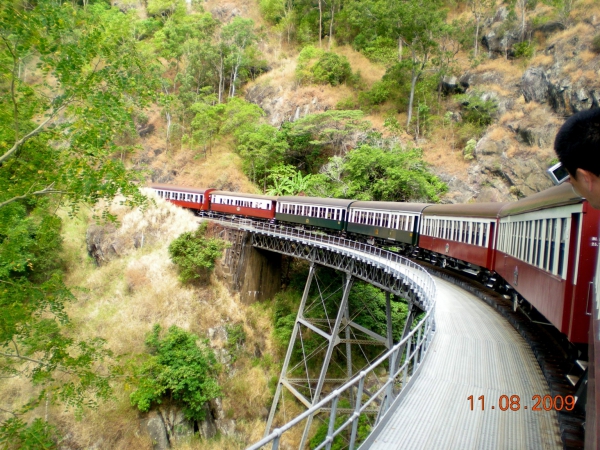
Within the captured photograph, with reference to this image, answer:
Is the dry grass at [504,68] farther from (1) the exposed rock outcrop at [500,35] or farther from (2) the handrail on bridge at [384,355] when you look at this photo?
(2) the handrail on bridge at [384,355]

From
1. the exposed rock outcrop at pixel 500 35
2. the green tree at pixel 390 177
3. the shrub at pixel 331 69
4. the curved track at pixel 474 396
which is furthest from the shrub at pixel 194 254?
the exposed rock outcrop at pixel 500 35

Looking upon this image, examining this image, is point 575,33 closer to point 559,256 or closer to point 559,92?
point 559,92

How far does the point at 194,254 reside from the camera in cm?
2156

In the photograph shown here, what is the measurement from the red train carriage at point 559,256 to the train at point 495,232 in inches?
0.5

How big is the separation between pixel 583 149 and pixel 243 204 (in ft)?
83.9

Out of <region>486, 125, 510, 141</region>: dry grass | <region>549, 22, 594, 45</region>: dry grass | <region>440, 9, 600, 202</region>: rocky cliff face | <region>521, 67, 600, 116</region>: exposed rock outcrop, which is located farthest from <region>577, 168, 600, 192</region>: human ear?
<region>549, 22, 594, 45</region>: dry grass

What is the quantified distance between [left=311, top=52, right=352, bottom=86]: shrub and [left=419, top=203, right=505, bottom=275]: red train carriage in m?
27.6

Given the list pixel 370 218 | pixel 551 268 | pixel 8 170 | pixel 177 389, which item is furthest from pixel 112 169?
pixel 370 218

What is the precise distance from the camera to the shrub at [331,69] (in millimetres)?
40094

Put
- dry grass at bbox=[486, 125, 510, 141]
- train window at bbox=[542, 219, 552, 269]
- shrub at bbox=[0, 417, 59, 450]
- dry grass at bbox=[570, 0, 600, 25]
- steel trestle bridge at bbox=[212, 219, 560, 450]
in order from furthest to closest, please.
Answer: dry grass at bbox=[570, 0, 600, 25], dry grass at bbox=[486, 125, 510, 141], train window at bbox=[542, 219, 552, 269], shrub at bbox=[0, 417, 59, 450], steel trestle bridge at bbox=[212, 219, 560, 450]

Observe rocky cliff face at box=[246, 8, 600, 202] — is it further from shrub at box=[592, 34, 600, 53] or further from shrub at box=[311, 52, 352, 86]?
shrub at box=[311, 52, 352, 86]

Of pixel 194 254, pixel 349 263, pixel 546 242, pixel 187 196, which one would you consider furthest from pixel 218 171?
pixel 546 242

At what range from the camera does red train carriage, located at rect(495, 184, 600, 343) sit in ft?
15.9

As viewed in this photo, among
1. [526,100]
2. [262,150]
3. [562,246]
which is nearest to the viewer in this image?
[562,246]
